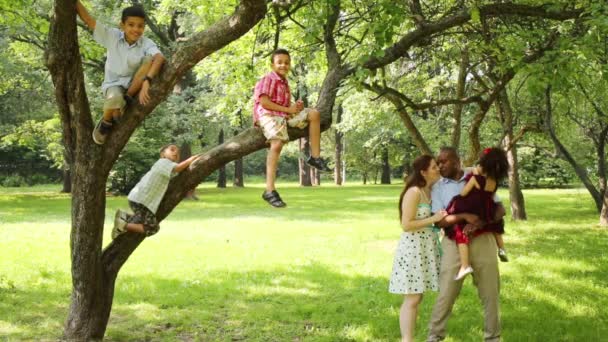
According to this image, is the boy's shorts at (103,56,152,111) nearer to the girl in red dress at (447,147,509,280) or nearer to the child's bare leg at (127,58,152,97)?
the child's bare leg at (127,58,152,97)

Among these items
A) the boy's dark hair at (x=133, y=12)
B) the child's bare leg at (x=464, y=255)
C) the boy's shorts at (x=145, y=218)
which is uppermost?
the boy's dark hair at (x=133, y=12)

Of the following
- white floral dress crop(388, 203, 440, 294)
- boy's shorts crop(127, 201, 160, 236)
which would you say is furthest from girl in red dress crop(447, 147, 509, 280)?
boy's shorts crop(127, 201, 160, 236)

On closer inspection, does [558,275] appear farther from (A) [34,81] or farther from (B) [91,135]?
(A) [34,81]

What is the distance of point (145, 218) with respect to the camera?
5914mm

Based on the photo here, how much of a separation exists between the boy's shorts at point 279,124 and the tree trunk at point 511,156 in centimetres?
1184

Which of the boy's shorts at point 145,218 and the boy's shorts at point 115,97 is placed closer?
the boy's shorts at point 115,97

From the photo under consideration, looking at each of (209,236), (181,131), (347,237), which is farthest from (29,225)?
(181,131)

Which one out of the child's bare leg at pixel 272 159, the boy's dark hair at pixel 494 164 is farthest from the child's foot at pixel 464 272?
the child's bare leg at pixel 272 159

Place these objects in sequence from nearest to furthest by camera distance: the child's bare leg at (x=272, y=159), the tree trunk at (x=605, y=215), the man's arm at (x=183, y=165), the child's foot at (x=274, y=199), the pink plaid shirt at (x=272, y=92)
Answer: the child's foot at (x=274, y=199)
the child's bare leg at (x=272, y=159)
the pink plaid shirt at (x=272, y=92)
the man's arm at (x=183, y=165)
the tree trunk at (x=605, y=215)

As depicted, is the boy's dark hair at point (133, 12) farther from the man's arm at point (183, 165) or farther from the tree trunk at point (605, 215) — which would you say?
the tree trunk at point (605, 215)

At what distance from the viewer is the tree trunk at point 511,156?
1633 centimetres

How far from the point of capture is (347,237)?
14.9 meters

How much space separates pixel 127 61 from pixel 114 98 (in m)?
0.35

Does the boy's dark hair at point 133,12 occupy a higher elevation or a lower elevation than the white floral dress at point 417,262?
higher
